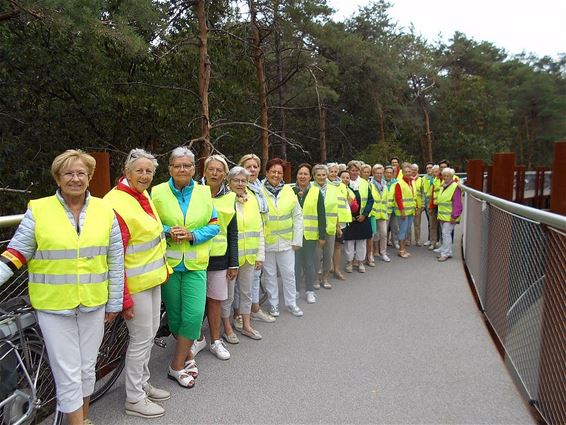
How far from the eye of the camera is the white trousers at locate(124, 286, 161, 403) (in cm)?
330

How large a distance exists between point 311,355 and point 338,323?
1.04m

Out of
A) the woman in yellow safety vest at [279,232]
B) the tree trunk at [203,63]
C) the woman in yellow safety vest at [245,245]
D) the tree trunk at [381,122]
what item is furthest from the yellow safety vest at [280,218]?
the tree trunk at [381,122]

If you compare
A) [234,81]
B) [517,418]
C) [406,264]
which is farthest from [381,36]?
[517,418]

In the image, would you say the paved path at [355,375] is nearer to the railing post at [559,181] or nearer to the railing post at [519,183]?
the railing post at [559,181]

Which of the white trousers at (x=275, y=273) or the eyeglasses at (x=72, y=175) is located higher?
the eyeglasses at (x=72, y=175)

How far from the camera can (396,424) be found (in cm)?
323

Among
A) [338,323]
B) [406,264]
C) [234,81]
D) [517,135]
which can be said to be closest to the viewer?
[338,323]

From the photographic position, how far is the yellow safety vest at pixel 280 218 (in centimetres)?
556

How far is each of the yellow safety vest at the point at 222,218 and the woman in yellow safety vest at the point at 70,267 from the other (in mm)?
1336

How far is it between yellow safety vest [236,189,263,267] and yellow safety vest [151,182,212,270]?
1.06 metres

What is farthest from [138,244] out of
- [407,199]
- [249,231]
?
[407,199]

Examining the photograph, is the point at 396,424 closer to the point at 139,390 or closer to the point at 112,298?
the point at 139,390

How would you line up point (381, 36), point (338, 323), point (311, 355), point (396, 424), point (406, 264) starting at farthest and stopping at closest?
point (381, 36), point (406, 264), point (338, 323), point (311, 355), point (396, 424)

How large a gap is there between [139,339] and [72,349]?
0.60 meters
